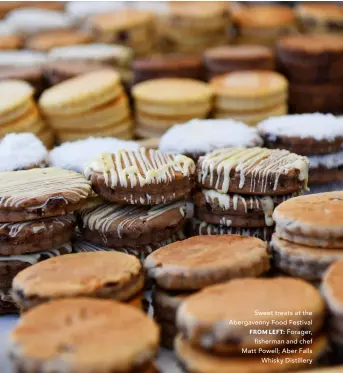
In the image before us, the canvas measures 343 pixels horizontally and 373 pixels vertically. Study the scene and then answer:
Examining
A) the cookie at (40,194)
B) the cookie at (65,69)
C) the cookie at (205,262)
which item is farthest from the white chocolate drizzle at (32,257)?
the cookie at (65,69)

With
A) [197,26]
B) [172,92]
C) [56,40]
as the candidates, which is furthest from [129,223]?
[56,40]

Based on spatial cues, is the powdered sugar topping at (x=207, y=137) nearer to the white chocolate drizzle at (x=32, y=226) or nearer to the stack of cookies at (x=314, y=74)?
the white chocolate drizzle at (x=32, y=226)

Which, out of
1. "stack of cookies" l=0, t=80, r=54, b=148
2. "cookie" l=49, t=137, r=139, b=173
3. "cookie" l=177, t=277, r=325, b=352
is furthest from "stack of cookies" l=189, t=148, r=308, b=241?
"stack of cookies" l=0, t=80, r=54, b=148

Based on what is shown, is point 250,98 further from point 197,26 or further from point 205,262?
point 205,262

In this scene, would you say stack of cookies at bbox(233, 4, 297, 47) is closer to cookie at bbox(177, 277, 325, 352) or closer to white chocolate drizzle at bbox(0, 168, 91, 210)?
white chocolate drizzle at bbox(0, 168, 91, 210)

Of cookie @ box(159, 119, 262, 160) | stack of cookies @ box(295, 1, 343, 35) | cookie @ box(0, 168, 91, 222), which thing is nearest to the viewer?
cookie @ box(0, 168, 91, 222)

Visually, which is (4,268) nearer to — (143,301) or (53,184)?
(53,184)

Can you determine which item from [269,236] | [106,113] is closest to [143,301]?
[269,236]
